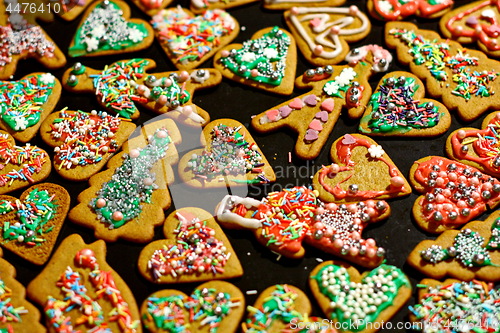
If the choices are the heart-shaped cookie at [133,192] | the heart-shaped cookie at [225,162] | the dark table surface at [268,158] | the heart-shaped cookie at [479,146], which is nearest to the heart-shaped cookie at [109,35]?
the dark table surface at [268,158]

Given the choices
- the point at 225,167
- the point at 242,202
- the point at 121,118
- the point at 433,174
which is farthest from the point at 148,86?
the point at 433,174

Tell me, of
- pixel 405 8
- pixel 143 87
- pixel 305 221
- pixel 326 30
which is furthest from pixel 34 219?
pixel 405 8

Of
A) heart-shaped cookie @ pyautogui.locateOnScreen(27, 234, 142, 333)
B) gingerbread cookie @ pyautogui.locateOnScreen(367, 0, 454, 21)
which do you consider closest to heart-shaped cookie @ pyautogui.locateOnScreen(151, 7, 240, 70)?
gingerbread cookie @ pyautogui.locateOnScreen(367, 0, 454, 21)

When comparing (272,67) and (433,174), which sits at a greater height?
(272,67)

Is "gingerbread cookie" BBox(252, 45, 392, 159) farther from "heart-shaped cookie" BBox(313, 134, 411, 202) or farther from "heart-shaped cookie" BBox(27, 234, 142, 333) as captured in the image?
"heart-shaped cookie" BBox(27, 234, 142, 333)

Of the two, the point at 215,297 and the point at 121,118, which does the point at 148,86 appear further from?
the point at 215,297

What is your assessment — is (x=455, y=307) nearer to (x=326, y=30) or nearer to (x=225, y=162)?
(x=225, y=162)

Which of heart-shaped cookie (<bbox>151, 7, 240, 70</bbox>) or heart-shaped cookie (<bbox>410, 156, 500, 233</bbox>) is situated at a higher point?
heart-shaped cookie (<bbox>151, 7, 240, 70</bbox>)
